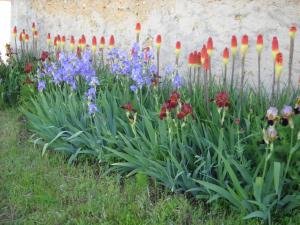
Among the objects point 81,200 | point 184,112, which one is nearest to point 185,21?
point 184,112

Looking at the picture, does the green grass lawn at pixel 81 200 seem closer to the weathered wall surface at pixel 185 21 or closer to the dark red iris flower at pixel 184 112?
the dark red iris flower at pixel 184 112

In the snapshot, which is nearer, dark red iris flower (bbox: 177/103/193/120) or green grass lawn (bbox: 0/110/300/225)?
green grass lawn (bbox: 0/110/300/225)

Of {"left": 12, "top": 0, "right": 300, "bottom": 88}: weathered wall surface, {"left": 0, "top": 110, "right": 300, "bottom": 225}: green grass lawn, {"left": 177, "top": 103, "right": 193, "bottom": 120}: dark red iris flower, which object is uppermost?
{"left": 12, "top": 0, "right": 300, "bottom": 88}: weathered wall surface

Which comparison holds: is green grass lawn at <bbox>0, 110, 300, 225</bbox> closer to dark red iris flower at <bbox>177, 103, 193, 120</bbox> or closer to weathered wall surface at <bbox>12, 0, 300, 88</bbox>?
dark red iris flower at <bbox>177, 103, 193, 120</bbox>

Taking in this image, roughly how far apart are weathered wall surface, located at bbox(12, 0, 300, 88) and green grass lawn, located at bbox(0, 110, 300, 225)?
1.99 m

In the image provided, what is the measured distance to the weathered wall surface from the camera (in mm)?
4367

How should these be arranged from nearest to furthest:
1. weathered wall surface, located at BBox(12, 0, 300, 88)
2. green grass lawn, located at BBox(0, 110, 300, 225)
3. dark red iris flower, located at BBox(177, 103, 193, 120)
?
green grass lawn, located at BBox(0, 110, 300, 225), dark red iris flower, located at BBox(177, 103, 193, 120), weathered wall surface, located at BBox(12, 0, 300, 88)

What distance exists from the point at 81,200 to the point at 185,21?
2.72 metres

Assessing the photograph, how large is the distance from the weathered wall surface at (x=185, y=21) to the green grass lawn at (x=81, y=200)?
199 centimetres

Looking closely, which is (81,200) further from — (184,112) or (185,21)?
(185,21)

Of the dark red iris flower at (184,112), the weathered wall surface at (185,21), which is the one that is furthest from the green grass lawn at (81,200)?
the weathered wall surface at (185,21)

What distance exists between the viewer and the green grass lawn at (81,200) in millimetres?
2871

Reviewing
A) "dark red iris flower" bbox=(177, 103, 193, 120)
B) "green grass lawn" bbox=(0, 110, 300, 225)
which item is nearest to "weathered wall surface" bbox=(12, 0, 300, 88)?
"dark red iris flower" bbox=(177, 103, 193, 120)

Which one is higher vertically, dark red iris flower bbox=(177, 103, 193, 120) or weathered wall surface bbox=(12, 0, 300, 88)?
weathered wall surface bbox=(12, 0, 300, 88)
